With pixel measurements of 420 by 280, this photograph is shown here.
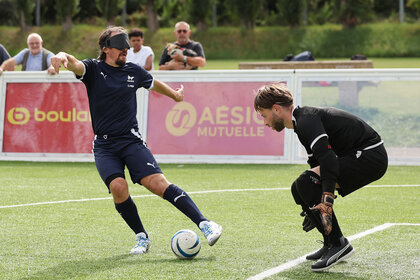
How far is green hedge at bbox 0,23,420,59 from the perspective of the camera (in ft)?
124

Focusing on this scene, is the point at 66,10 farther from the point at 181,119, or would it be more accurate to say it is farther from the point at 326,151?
the point at 326,151

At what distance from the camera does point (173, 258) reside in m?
5.93

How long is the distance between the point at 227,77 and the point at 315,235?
640 centimetres

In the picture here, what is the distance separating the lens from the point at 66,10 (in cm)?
4297

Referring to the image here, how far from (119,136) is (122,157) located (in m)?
0.18

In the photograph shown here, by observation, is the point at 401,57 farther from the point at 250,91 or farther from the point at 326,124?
the point at 326,124

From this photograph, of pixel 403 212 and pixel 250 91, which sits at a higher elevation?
pixel 250 91

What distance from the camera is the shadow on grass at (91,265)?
5336mm

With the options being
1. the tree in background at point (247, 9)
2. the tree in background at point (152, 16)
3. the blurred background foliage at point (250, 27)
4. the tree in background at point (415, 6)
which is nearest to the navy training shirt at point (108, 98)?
the blurred background foliage at point (250, 27)

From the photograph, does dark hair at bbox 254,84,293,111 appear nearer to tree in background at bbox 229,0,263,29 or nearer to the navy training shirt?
the navy training shirt

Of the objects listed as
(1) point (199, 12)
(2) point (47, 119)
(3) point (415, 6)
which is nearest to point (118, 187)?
(2) point (47, 119)

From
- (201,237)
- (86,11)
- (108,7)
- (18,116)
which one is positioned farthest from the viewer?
(86,11)

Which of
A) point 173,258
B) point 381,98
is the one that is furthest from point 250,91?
point 173,258

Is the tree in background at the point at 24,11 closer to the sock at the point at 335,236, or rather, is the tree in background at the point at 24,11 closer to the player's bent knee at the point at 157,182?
the player's bent knee at the point at 157,182
